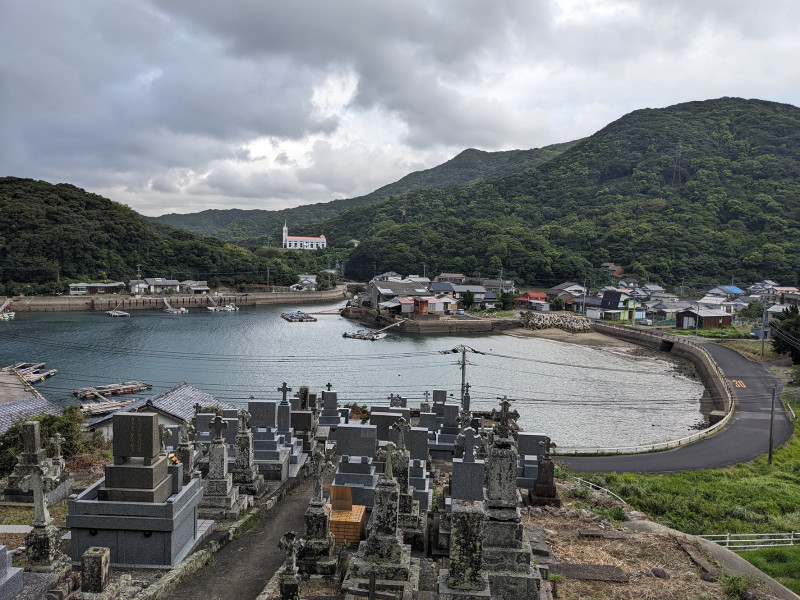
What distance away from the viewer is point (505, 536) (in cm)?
575

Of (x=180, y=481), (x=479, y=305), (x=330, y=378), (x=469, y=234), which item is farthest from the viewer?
(x=469, y=234)

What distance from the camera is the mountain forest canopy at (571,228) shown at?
74500 millimetres

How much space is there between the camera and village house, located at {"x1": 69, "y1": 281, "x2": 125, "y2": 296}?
6831 centimetres

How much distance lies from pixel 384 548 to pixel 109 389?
27.4m

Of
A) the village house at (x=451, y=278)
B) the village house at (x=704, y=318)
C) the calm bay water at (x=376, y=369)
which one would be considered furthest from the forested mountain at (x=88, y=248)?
the village house at (x=704, y=318)

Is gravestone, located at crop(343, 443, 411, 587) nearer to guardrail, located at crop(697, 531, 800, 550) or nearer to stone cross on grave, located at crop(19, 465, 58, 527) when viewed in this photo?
stone cross on grave, located at crop(19, 465, 58, 527)

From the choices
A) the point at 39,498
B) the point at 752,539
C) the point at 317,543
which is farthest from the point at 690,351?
the point at 39,498

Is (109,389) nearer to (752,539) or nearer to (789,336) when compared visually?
(752,539)

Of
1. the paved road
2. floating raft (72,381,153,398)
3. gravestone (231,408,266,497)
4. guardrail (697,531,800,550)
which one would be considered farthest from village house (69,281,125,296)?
guardrail (697,531,800,550)

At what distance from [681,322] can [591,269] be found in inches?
1118

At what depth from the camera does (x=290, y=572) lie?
5434mm

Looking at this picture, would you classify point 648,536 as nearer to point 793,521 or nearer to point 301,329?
point 793,521

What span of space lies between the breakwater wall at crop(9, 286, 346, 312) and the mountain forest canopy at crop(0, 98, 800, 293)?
5.23 meters

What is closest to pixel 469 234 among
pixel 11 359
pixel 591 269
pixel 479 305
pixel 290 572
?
pixel 591 269
